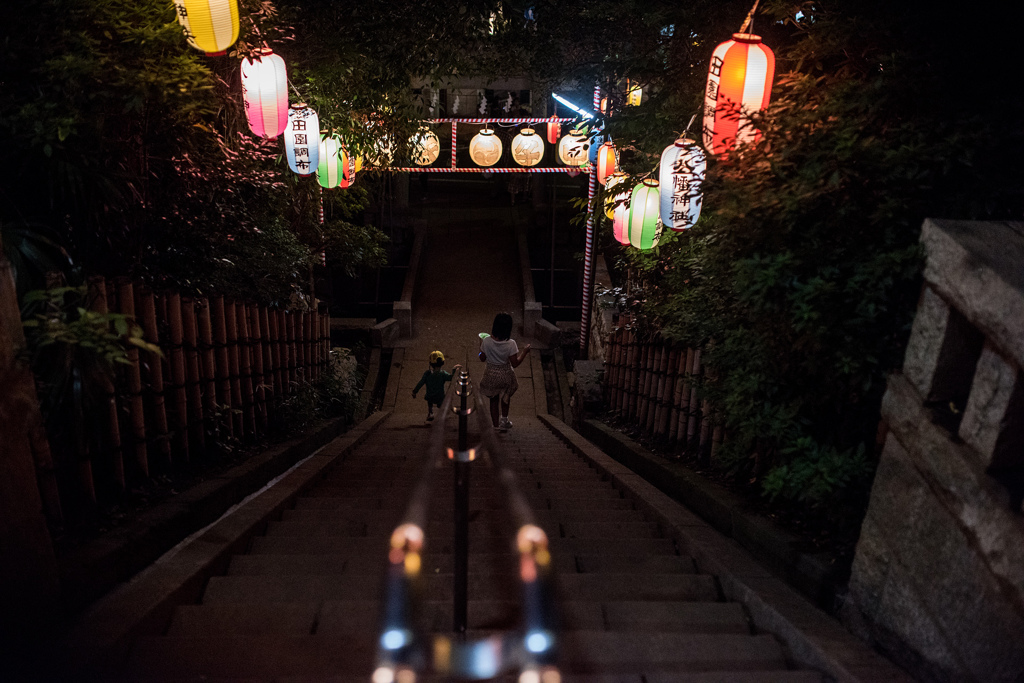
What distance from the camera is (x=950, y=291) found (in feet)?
9.75

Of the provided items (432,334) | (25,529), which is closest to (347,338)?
(432,334)

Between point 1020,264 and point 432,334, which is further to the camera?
point 432,334

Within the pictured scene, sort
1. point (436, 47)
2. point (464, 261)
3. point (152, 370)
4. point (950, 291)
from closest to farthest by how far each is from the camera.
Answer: point (950, 291)
point (152, 370)
point (436, 47)
point (464, 261)

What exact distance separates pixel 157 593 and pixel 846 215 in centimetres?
437

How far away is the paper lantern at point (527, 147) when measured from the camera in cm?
1587

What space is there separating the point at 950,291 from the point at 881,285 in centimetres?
53

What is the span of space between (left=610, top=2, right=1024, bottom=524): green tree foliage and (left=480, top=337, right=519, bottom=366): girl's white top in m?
4.30

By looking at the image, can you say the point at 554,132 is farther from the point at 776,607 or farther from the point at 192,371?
the point at 776,607

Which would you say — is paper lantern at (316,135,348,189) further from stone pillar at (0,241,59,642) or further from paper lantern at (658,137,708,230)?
stone pillar at (0,241,59,642)

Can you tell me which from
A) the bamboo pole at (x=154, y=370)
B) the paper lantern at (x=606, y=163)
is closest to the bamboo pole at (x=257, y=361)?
the bamboo pole at (x=154, y=370)

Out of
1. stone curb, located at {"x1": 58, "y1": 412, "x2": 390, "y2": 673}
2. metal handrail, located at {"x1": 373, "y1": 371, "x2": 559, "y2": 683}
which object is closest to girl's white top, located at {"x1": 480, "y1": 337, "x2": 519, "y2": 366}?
stone curb, located at {"x1": 58, "y1": 412, "x2": 390, "y2": 673}

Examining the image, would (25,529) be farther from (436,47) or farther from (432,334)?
(432,334)

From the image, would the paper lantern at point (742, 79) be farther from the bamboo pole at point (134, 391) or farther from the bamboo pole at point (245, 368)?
the bamboo pole at point (245, 368)

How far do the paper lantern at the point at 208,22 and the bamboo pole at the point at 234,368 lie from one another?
7.55ft
